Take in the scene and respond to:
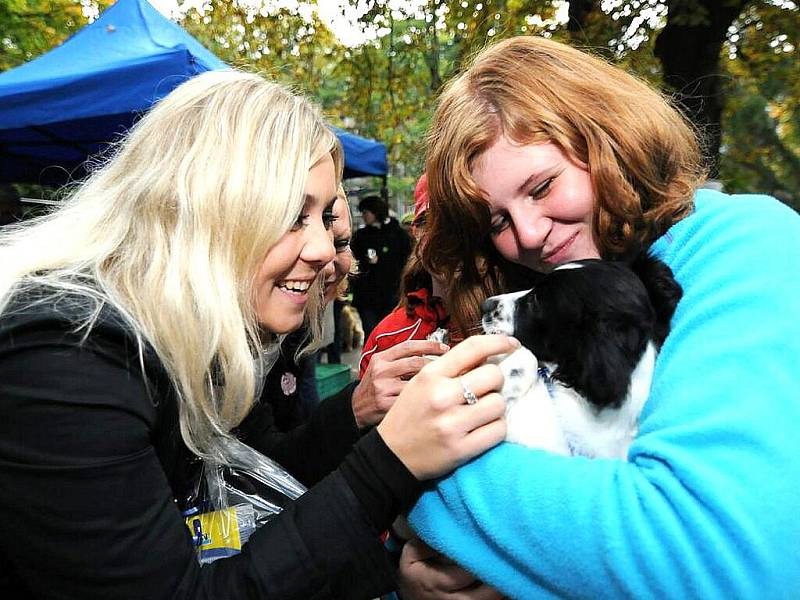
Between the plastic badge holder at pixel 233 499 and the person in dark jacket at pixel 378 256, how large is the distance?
23.9 ft

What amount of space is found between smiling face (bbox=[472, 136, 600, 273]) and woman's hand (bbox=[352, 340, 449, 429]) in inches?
16.9

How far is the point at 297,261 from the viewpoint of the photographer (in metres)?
1.63

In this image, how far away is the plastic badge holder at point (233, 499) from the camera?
146 cm

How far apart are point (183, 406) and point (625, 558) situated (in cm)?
89

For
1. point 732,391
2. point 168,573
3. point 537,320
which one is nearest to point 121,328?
point 168,573

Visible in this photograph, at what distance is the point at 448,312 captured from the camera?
7.84 ft

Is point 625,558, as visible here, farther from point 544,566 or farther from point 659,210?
point 659,210

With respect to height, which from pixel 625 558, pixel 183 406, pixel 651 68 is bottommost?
pixel 651 68

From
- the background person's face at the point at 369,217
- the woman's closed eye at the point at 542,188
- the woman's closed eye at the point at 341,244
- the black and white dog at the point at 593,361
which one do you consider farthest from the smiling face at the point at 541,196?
the background person's face at the point at 369,217

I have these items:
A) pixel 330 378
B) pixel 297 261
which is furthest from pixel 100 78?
pixel 297 261

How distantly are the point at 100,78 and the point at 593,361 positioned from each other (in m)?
4.68

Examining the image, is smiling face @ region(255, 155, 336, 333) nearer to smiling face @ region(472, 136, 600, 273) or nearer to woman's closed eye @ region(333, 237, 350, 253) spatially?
→ smiling face @ region(472, 136, 600, 273)

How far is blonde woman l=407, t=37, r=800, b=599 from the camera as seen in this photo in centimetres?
100

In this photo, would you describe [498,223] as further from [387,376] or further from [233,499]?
[233,499]
